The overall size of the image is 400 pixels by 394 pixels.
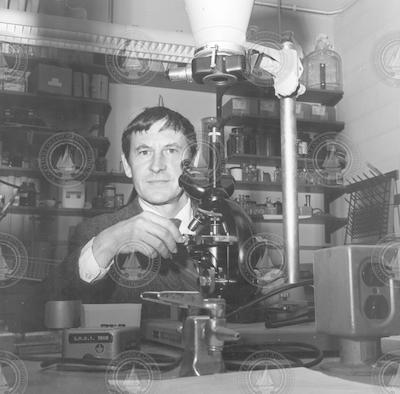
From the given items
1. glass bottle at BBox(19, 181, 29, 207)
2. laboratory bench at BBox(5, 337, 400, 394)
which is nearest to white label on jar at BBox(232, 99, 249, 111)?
glass bottle at BBox(19, 181, 29, 207)

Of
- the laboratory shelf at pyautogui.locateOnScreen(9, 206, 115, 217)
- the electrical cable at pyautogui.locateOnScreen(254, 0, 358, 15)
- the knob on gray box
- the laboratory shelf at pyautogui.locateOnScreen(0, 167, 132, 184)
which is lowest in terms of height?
the knob on gray box

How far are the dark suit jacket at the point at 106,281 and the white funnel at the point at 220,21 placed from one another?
39 cm

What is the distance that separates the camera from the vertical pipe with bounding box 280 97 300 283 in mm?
953

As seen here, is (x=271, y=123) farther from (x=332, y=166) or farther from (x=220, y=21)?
(x=220, y=21)

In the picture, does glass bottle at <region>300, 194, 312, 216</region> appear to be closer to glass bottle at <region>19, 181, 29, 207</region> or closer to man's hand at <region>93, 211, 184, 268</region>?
man's hand at <region>93, 211, 184, 268</region>

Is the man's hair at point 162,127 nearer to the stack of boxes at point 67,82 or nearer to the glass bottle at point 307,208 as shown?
the stack of boxes at point 67,82

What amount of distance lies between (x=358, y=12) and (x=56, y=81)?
2.21 feet

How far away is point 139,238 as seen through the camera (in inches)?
38.9

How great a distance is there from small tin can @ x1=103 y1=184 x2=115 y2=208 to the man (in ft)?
0.06

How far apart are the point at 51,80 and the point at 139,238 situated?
0.36 metres

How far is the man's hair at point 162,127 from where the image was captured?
3.37ft

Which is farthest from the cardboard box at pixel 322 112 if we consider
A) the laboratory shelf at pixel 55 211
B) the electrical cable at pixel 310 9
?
the laboratory shelf at pixel 55 211

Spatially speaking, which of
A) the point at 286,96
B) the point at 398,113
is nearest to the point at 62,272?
the point at 286,96

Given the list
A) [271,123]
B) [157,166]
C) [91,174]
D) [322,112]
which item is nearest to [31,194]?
[91,174]
